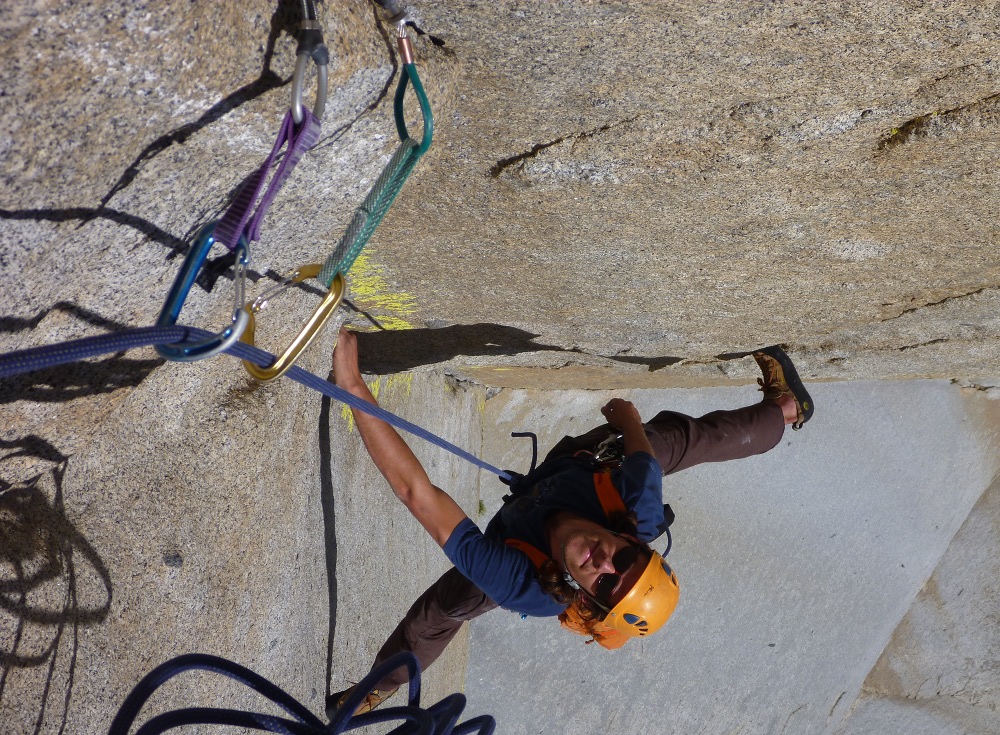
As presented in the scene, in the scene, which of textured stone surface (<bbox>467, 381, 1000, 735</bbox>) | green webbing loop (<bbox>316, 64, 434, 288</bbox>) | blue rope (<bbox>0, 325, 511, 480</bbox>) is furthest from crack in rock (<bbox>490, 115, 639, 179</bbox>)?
textured stone surface (<bbox>467, 381, 1000, 735</bbox>)

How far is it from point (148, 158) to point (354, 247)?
0.29m

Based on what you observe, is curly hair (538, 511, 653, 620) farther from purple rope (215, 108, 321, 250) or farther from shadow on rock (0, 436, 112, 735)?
purple rope (215, 108, 321, 250)

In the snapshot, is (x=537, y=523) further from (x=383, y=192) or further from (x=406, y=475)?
(x=383, y=192)

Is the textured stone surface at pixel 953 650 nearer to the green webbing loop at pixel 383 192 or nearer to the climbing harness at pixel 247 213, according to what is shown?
the green webbing loop at pixel 383 192

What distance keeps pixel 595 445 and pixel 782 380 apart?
0.81 m

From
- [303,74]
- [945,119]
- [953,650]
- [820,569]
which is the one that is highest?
[303,74]

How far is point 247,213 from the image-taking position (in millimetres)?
958

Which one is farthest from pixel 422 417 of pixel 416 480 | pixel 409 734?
pixel 409 734

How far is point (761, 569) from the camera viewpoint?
12.1 ft

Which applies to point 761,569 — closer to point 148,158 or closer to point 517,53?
point 517,53

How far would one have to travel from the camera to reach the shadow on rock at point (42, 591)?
1299 mm

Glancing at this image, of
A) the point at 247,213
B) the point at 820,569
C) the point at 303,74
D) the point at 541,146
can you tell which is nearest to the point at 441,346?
the point at 541,146

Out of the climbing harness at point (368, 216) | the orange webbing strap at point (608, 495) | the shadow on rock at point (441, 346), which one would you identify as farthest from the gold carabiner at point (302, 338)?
the shadow on rock at point (441, 346)

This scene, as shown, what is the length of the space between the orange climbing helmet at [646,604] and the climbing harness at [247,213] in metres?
1.06
